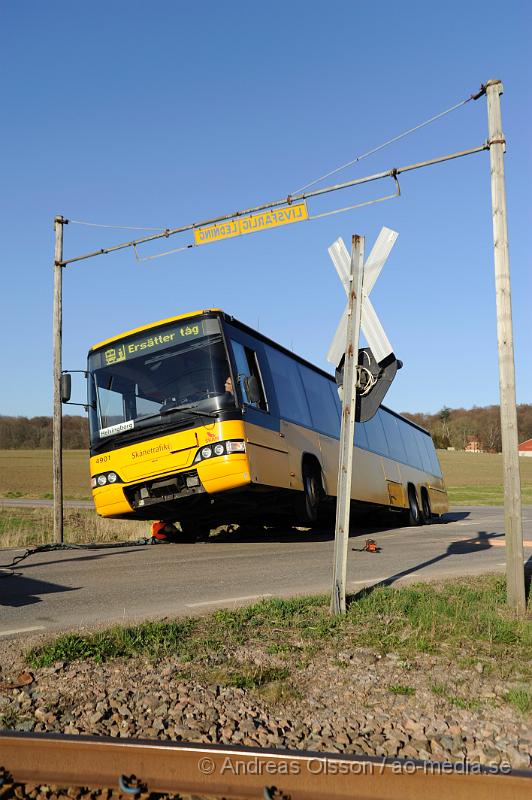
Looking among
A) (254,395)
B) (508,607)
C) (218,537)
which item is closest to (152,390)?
(254,395)

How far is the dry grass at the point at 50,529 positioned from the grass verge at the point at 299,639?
806cm

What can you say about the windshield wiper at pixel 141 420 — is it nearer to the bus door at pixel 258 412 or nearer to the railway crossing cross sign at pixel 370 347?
the bus door at pixel 258 412

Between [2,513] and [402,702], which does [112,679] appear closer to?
[402,702]

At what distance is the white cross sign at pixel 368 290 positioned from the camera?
5.86 m

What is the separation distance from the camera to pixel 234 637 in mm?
4922

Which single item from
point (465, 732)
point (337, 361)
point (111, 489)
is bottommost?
point (465, 732)

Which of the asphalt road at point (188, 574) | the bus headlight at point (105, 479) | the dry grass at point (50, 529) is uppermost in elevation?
the bus headlight at point (105, 479)

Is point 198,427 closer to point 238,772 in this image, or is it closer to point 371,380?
point 371,380

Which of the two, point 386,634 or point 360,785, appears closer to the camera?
point 360,785

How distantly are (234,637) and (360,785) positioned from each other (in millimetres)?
2385

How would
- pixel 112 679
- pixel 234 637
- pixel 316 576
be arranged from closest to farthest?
pixel 112 679
pixel 234 637
pixel 316 576

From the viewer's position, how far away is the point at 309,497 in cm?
1254

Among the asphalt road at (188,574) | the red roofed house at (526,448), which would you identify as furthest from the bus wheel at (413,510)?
the red roofed house at (526,448)

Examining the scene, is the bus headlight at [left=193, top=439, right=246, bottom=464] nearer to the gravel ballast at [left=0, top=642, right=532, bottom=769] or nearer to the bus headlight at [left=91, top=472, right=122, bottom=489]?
the bus headlight at [left=91, top=472, right=122, bottom=489]
